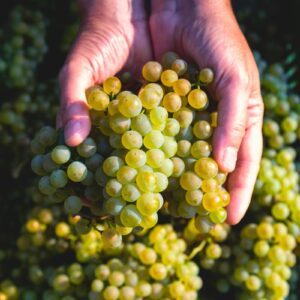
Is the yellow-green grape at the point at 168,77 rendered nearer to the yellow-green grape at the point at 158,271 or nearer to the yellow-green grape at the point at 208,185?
the yellow-green grape at the point at 208,185

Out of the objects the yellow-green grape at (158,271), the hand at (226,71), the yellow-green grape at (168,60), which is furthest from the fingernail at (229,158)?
the yellow-green grape at (158,271)

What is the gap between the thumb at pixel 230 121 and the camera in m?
0.93

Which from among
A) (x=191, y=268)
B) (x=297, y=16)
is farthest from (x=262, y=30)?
(x=191, y=268)

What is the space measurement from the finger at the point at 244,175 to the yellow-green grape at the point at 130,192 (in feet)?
0.76

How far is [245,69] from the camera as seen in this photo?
107 cm

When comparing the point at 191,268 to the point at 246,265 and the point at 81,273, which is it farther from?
the point at 81,273

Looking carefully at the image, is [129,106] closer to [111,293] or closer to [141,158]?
[141,158]

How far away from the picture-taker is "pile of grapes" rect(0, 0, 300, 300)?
2.91 feet

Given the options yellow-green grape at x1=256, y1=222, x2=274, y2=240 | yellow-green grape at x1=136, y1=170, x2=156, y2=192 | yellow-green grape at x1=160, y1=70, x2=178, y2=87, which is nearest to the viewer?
yellow-green grape at x1=136, y1=170, x2=156, y2=192

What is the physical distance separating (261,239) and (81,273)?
422mm

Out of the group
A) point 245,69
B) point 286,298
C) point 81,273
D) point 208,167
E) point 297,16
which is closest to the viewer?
point 208,167

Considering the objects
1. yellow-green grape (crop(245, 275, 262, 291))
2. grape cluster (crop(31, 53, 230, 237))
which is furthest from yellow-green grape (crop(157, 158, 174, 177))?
yellow-green grape (crop(245, 275, 262, 291))

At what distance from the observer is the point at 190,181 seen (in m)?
0.90

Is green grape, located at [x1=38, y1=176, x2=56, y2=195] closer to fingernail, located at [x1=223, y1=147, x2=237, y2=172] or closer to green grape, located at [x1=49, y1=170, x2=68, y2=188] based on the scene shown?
green grape, located at [x1=49, y1=170, x2=68, y2=188]
